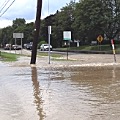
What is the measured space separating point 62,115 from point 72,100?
6.74 ft

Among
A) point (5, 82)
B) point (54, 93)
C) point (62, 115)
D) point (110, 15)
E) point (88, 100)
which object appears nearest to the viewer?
point (62, 115)

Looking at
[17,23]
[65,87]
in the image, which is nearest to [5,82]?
[65,87]

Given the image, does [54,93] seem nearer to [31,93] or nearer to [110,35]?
[31,93]

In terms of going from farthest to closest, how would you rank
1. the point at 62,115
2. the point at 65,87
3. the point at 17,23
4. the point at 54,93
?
the point at 17,23, the point at 65,87, the point at 54,93, the point at 62,115

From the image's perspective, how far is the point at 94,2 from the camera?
68.6 meters

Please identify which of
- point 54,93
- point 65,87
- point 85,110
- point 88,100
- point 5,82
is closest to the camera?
point 85,110

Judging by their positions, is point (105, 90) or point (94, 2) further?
point (94, 2)

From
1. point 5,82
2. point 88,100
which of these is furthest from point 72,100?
point 5,82

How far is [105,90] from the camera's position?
478 inches

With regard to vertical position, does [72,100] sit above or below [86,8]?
below

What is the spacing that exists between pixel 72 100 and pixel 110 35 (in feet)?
199

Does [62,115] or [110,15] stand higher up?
[110,15]

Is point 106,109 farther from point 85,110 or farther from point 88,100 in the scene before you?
point 88,100

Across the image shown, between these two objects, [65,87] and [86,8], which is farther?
[86,8]
